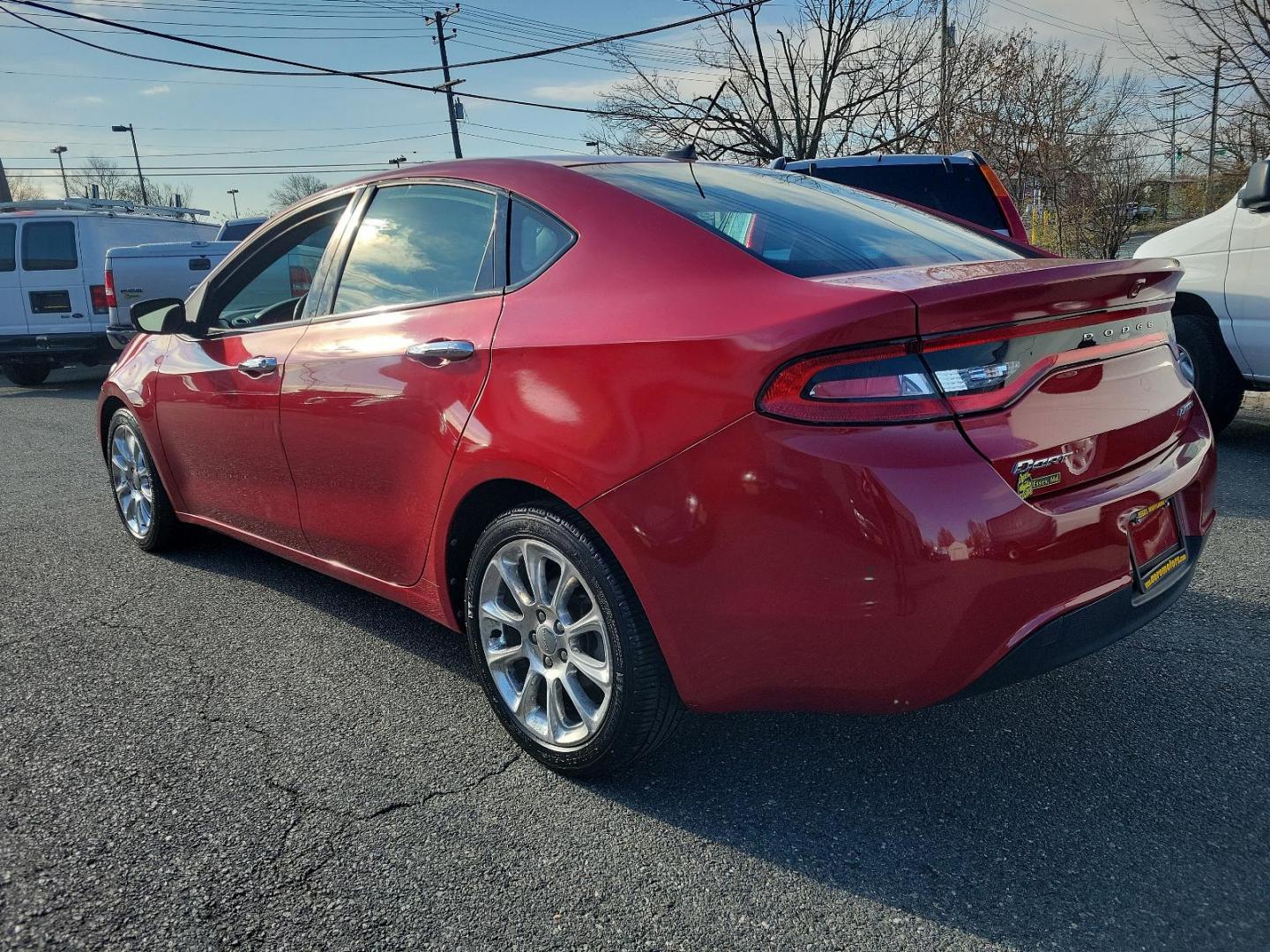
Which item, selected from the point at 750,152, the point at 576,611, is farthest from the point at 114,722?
A: the point at 750,152

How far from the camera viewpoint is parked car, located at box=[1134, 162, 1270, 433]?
5738 millimetres

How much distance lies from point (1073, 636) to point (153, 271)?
41.1 feet

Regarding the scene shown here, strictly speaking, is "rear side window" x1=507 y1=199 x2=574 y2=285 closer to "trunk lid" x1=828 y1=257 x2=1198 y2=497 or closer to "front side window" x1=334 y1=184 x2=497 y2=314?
"front side window" x1=334 y1=184 x2=497 y2=314

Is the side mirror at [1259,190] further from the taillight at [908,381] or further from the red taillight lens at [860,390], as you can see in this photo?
the red taillight lens at [860,390]

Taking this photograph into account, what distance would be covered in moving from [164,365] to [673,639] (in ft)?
9.79

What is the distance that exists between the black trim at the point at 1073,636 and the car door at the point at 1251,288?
416 centimetres

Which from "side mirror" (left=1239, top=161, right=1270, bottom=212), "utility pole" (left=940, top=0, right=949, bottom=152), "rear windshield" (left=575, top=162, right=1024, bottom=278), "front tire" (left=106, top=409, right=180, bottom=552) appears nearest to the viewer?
"rear windshield" (left=575, top=162, right=1024, bottom=278)

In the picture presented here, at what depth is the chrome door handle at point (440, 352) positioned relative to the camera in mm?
2754

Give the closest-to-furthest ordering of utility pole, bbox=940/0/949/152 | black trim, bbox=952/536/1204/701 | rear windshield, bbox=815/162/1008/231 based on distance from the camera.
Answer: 1. black trim, bbox=952/536/1204/701
2. rear windshield, bbox=815/162/1008/231
3. utility pole, bbox=940/0/949/152

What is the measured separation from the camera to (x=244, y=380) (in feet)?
12.1

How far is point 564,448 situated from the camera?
8.02 ft

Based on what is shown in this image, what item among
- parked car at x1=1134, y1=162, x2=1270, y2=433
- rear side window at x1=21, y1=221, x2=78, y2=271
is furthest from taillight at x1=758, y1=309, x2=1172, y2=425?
rear side window at x1=21, y1=221, x2=78, y2=271

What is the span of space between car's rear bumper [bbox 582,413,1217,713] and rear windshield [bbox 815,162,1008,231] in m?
5.35

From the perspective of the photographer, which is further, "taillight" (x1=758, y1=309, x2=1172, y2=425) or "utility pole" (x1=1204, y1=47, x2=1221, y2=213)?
"utility pole" (x1=1204, y1=47, x2=1221, y2=213)
